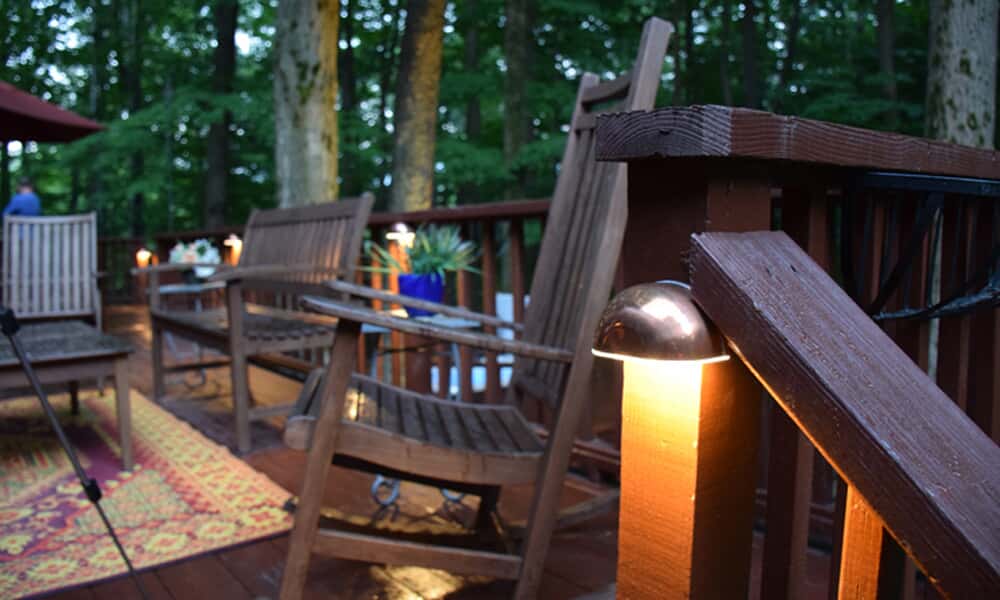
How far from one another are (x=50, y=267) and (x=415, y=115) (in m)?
3.95

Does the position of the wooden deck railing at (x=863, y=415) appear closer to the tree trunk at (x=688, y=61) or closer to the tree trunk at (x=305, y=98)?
the tree trunk at (x=305, y=98)

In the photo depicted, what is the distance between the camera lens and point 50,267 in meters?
4.15

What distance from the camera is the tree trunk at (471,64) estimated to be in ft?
33.6

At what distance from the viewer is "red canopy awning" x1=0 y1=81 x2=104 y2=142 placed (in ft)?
11.2

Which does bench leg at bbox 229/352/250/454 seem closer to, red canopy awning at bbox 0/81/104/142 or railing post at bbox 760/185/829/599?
red canopy awning at bbox 0/81/104/142

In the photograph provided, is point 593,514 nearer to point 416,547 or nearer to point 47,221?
point 416,547

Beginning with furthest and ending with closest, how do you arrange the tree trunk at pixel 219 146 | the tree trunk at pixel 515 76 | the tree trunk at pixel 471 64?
the tree trunk at pixel 219 146 → the tree trunk at pixel 471 64 → the tree trunk at pixel 515 76

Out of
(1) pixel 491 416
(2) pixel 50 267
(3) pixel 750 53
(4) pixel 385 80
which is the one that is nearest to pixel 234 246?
(2) pixel 50 267

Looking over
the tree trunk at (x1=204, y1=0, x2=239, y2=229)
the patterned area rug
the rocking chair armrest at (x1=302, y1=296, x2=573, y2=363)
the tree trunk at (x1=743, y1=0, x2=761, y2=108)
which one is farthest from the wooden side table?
the tree trunk at (x1=743, y1=0, x2=761, y2=108)

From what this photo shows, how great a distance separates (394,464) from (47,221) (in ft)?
11.9

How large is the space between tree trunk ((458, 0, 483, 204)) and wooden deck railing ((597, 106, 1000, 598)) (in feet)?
31.7

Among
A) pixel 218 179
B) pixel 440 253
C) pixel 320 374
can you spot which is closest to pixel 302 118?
pixel 440 253

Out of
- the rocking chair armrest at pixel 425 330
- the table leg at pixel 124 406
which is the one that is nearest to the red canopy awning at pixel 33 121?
the table leg at pixel 124 406

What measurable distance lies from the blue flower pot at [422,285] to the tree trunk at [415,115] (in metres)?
4.70
